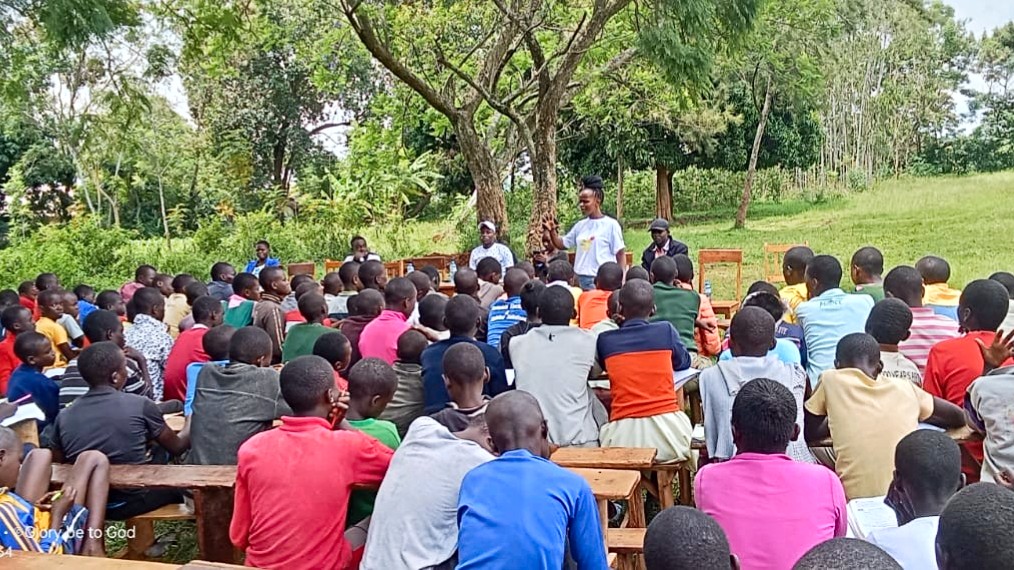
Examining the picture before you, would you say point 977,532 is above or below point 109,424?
above

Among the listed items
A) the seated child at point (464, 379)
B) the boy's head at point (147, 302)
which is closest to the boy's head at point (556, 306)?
the seated child at point (464, 379)

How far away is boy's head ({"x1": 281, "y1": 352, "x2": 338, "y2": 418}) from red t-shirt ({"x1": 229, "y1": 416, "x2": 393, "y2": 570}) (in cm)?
12

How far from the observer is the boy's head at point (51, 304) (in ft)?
19.9

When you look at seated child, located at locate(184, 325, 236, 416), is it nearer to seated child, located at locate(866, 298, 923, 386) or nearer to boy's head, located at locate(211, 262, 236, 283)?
seated child, located at locate(866, 298, 923, 386)

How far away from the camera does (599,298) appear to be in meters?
5.43

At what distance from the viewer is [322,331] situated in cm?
470

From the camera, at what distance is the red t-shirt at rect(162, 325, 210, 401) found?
471 centimetres

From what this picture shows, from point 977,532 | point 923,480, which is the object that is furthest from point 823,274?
point 977,532

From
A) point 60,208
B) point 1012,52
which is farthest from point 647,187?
point 1012,52

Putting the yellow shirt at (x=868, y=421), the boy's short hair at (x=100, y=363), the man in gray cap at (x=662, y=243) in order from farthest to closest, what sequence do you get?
1. the man in gray cap at (x=662, y=243)
2. the boy's short hair at (x=100, y=363)
3. the yellow shirt at (x=868, y=421)

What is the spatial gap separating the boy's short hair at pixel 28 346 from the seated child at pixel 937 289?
5209 mm

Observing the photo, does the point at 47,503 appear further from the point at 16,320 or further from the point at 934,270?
the point at 934,270

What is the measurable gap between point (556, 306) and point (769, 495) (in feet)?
6.19

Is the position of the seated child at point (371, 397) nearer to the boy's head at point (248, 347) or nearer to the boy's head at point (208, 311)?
the boy's head at point (248, 347)
